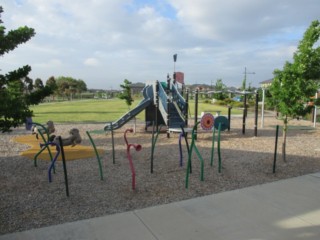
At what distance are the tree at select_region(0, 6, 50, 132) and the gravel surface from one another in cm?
147

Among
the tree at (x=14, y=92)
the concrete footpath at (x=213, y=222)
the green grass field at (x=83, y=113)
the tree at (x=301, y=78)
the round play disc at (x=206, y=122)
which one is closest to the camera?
the tree at (x=14, y=92)

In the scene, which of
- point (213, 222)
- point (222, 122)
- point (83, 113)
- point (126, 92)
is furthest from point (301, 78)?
point (83, 113)

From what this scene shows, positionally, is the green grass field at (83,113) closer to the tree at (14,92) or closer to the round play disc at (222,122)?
the round play disc at (222,122)

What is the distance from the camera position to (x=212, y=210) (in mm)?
4266

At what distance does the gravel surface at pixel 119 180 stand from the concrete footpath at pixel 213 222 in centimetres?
31

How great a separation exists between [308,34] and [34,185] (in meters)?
6.92

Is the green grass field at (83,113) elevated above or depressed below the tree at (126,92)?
below

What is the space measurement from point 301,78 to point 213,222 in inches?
191

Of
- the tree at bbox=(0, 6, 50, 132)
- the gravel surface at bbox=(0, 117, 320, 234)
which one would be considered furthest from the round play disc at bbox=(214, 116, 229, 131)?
the tree at bbox=(0, 6, 50, 132)

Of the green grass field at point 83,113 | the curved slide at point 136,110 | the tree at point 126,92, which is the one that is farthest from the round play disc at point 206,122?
the green grass field at point 83,113

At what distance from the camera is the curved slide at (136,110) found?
39.6ft

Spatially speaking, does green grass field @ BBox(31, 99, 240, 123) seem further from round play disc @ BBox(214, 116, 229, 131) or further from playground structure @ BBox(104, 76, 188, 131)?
round play disc @ BBox(214, 116, 229, 131)

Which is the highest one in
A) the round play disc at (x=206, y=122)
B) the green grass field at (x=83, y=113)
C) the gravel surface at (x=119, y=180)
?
the round play disc at (x=206, y=122)

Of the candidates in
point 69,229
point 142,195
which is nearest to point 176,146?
point 142,195
